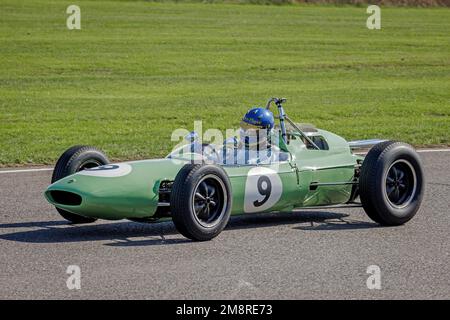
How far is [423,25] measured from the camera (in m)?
41.3

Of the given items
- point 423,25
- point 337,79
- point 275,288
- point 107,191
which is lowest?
point 275,288

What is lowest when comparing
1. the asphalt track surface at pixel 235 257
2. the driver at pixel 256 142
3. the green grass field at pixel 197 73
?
the asphalt track surface at pixel 235 257

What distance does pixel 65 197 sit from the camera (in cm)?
923

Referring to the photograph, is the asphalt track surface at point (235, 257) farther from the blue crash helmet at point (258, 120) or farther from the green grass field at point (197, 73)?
Answer: the green grass field at point (197, 73)

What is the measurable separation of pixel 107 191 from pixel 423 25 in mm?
34035

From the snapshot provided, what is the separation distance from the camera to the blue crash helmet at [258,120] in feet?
34.0

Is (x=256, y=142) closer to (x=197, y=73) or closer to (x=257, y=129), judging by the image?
(x=257, y=129)

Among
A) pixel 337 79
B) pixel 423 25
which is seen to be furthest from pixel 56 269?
pixel 423 25

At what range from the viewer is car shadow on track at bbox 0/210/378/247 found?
938cm

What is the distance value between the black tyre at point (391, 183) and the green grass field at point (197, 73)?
566cm

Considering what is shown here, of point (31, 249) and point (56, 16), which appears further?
point (56, 16)

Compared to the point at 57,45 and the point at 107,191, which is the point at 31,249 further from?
the point at 57,45

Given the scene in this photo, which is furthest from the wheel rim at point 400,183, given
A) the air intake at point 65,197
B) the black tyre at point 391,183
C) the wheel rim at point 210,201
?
the air intake at point 65,197

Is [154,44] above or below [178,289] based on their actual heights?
above
